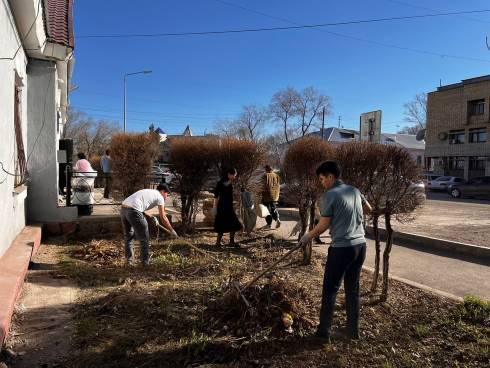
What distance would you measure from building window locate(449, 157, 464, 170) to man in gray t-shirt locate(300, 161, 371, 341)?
43.4 m

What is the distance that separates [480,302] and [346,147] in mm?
2577

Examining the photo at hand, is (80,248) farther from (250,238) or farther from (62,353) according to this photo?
(62,353)

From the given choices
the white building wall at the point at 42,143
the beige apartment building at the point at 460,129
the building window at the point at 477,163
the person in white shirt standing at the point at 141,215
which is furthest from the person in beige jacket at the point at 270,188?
the building window at the point at 477,163

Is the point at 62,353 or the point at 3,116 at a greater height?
the point at 3,116

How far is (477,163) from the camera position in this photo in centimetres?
4147

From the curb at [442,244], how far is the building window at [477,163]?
35.4 meters

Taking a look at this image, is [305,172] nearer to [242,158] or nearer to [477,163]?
[242,158]

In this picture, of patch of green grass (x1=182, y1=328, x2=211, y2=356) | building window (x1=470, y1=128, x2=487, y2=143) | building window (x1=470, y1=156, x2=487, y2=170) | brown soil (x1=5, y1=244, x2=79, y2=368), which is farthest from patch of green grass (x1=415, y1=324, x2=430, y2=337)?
building window (x1=470, y1=128, x2=487, y2=143)

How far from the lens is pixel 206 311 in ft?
14.2

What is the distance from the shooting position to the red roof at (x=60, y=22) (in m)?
8.09

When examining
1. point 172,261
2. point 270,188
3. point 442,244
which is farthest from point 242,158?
point 442,244

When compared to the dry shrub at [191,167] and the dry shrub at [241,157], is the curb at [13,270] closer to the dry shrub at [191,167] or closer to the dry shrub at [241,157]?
the dry shrub at [191,167]

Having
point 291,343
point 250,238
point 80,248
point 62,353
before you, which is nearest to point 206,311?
point 291,343

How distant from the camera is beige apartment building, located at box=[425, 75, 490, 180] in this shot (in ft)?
134
